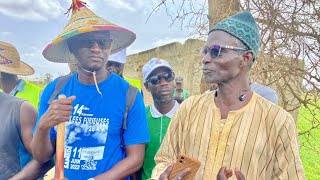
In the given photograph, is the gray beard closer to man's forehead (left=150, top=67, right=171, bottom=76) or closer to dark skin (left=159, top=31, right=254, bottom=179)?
man's forehead (left=150, top=67, right=171, bottom=76)

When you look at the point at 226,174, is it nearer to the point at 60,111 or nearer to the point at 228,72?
the point at 228,72

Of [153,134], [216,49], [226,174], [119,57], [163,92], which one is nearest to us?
[226,174]

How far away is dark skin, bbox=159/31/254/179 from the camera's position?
1.99 m

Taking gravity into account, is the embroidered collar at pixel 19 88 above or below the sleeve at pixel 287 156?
above

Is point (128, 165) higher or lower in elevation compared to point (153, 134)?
lower

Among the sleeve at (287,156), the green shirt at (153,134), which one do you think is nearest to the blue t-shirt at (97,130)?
the green shirt at (153,134)

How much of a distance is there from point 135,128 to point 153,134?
0.57 metres

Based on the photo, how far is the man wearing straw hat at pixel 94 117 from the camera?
7.26 ft

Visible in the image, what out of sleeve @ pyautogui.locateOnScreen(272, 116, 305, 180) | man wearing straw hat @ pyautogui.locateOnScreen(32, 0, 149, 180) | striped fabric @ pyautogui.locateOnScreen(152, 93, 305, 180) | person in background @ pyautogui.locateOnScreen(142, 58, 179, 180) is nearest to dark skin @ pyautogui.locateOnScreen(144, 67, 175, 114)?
person in background @ pyautogui.locateOnScreen(142, 58, 179, 180)

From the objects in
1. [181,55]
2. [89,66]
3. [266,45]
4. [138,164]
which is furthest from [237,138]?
[181,55]

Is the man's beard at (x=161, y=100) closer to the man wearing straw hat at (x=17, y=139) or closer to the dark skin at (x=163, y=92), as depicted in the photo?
the dark skin at (x=163, y=92)

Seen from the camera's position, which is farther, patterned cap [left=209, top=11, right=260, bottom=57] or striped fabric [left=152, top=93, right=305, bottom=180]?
patterned cap [left=209, top=11, right=260, bottom=57]

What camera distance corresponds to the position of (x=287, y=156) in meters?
1.85

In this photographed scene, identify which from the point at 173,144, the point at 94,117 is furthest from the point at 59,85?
the point at 173,144
